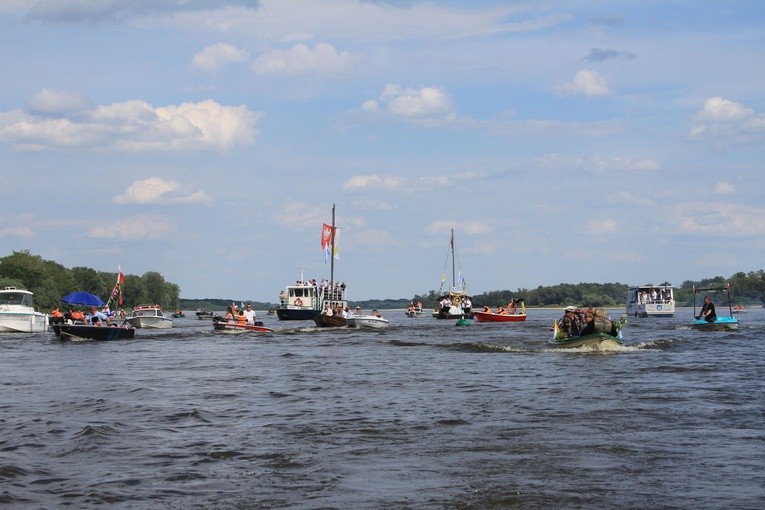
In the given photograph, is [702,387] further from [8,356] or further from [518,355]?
[8,356]

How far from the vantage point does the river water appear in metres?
13.0

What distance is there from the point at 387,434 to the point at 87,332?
116ft

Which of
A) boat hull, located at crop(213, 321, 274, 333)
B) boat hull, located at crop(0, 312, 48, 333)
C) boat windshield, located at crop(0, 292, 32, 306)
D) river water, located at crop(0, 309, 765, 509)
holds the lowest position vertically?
river water, located at crop(0, 309, 765, 509)

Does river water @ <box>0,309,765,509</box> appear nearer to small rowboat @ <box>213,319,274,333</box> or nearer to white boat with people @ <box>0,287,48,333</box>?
small rowboat @ <box>213,319,274,333</box>

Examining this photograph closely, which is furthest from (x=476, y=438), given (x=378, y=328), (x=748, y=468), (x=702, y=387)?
(x=378, y=328)

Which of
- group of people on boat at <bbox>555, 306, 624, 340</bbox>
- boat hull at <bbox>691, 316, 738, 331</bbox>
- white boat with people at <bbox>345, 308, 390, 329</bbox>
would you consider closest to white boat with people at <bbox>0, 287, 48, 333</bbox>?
white boat with people at <bbox>345, 308, 390, 329</bbox>

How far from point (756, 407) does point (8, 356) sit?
29.5m

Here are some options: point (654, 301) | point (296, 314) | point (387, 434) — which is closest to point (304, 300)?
point (296, 314)

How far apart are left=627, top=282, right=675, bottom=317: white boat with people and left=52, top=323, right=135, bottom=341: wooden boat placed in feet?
193

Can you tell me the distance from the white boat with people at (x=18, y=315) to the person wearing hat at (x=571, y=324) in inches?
1321

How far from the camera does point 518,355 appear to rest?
38844 mm

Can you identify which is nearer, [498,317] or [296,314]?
[498,317]

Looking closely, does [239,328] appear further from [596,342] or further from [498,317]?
[498,317]

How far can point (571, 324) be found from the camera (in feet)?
131
